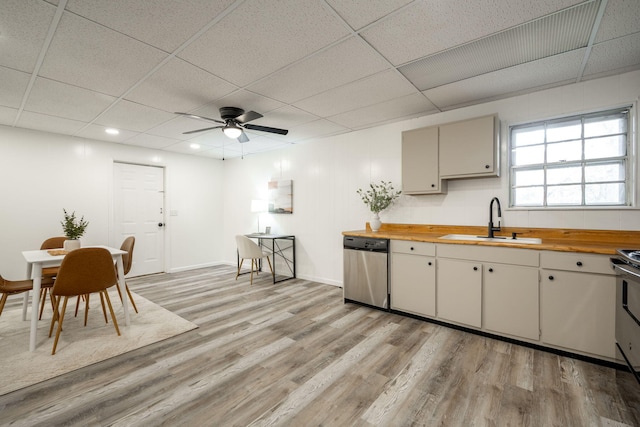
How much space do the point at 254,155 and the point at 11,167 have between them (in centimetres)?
370

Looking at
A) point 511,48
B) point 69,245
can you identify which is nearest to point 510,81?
point 511,48

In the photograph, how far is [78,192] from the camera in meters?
4.67

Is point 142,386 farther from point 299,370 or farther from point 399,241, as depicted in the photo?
point 399,241

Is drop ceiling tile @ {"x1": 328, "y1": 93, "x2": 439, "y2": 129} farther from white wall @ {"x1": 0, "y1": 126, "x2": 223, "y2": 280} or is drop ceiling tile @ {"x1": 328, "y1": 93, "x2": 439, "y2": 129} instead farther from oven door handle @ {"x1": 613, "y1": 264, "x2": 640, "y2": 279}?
white wall @ {"x1": 0, "y1": 126, "x2": 223, "y2": 280}

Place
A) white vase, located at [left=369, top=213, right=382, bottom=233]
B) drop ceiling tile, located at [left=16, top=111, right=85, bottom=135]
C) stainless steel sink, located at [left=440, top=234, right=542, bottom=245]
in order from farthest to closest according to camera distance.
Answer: white vase, located at [left=369, top=213, right=382, bottom=233] < drop ceiling tile, located at [left=16, top=111, right=85, bottom=135] < stainless steel sink, located at [left=440, top=234, right=542, bottom=245]

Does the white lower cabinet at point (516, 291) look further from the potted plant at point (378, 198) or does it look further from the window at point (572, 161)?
the window at point (572, 161)

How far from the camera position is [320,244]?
4844mm

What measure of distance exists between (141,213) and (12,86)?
298 cm

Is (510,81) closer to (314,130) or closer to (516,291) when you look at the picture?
(516,291)

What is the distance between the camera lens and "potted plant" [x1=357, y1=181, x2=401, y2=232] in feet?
12.7

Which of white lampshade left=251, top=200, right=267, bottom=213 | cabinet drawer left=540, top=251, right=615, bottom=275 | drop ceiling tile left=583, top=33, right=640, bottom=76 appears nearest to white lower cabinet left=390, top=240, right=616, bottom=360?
cabinet drawer left=540, top=251, right=615, bottom=275

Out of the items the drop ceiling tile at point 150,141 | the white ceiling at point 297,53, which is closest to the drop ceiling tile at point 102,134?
the drop ceiling tile at point 150,141

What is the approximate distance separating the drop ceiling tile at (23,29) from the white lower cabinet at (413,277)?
138 inches

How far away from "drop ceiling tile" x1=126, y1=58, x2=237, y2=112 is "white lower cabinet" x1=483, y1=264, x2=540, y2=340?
10.5ft
